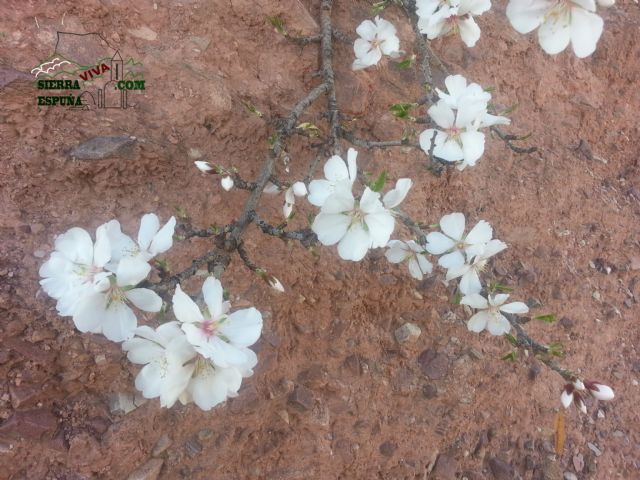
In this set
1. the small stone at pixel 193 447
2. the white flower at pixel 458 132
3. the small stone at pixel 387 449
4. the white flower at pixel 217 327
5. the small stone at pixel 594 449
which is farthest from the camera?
the small stone at pixel 594 449

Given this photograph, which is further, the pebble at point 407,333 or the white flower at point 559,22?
the pebble at point 407,333

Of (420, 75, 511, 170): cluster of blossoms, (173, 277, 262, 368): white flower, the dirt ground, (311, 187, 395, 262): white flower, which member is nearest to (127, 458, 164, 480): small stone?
the dirt ground

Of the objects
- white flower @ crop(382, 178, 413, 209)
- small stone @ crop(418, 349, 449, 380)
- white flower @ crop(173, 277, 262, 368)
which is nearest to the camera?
white flower @ crop(173, 277, 262, 368)

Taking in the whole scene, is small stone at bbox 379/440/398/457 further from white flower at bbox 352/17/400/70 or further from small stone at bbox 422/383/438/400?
white flower at bbox 352/17/400/70

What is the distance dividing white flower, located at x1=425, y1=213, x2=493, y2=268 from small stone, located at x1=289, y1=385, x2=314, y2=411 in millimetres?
647

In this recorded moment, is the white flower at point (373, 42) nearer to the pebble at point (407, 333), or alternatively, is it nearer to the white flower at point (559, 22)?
the white flower at point (559, 22)

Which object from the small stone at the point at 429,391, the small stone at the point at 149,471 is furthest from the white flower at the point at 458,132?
the small stone at the point at 149,471

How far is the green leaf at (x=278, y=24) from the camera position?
196 centimetres

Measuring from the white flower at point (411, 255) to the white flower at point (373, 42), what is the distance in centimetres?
77

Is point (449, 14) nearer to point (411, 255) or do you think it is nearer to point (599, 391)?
point (411, 255)

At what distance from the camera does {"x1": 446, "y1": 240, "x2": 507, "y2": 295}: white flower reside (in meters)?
1.56

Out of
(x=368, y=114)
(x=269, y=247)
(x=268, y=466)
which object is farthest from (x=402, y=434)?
(x=368, y=114)

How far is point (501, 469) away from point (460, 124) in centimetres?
134

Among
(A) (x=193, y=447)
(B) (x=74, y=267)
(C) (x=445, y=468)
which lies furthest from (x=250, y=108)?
(C) (x=445, y=468)
